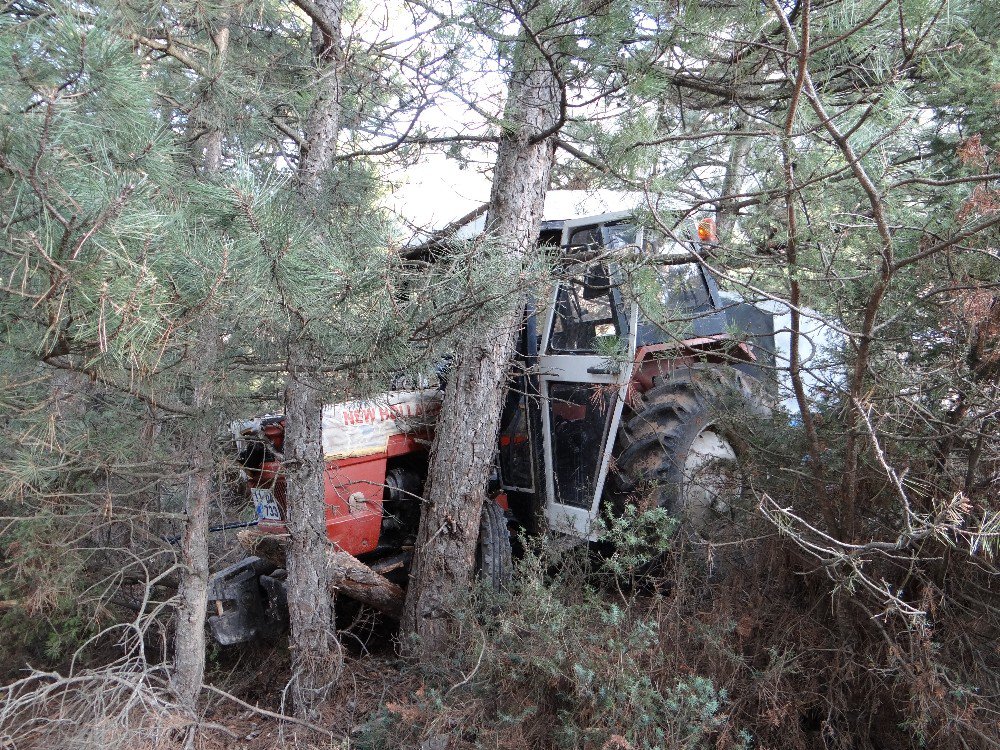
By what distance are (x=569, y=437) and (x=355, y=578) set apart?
5.07ft

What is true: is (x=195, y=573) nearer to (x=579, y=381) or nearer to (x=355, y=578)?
(x=355, y=578)

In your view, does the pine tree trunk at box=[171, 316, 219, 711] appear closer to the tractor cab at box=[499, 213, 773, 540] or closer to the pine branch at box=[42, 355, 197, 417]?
the pine branch at box=[42, 355, 197, 417]

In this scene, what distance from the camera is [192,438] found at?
3.41 metres

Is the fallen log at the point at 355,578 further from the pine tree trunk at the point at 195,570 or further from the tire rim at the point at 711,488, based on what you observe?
the tire rim at the point at 711,488

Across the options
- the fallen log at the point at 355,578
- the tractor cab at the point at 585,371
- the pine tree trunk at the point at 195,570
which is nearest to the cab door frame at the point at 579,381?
the tractor cab at the point at 585,371

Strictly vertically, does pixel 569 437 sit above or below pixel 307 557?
above

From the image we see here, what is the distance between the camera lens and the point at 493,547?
13.5 feet

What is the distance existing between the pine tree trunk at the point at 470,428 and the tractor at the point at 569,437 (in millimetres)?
243

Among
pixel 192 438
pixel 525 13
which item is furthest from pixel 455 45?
pixel 192 438

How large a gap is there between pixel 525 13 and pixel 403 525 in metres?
2.96

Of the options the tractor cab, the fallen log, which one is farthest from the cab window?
the fallen log

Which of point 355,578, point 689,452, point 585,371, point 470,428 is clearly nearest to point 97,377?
point 470,428

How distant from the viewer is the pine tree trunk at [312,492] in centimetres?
351

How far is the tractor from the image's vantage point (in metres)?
3.83
